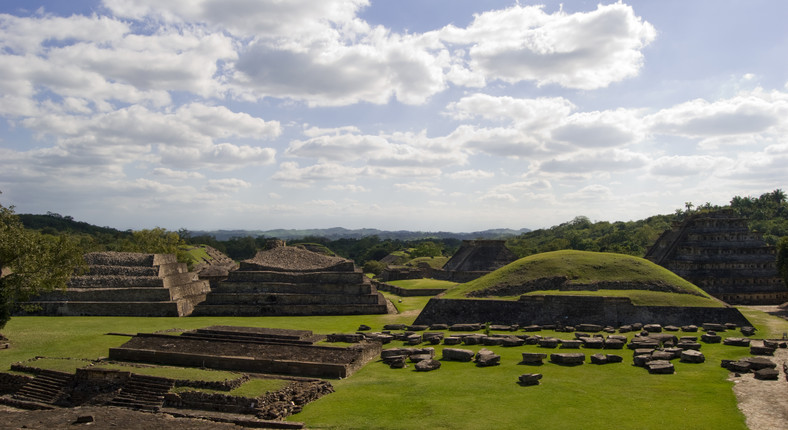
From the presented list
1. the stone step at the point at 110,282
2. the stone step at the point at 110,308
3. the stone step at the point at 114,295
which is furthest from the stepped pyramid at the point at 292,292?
the stone step at the point at 110,282

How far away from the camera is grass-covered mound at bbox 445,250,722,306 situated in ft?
99.9

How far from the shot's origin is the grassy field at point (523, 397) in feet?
43.9

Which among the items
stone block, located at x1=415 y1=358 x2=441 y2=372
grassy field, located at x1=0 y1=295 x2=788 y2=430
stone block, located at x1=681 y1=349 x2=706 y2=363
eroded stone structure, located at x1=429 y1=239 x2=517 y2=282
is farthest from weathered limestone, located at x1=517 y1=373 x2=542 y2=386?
eroded stone structure, located at x1=429 y1=239 x2=517 y2=282

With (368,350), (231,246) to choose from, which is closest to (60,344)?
(368,350)

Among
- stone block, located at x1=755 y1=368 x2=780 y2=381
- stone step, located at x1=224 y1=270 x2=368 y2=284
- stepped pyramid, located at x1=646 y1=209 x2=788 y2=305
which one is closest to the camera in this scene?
stone block, located at x1=755 y1=368 x2=780 y2=381

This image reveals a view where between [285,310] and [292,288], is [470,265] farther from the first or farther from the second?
[285,310]

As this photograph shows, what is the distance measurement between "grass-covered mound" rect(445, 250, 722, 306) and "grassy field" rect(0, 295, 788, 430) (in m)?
8.86

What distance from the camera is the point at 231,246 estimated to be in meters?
115

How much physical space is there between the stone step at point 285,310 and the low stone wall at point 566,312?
5.70 m

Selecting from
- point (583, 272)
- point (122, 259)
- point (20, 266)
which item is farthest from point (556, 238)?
point (20, 266)

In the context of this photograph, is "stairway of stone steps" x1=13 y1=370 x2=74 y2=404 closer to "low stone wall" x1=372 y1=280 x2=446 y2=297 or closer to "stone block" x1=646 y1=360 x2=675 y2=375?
"stone block" x1=646 y1=360 x2=675 y2=375

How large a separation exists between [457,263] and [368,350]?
3823 centimetres

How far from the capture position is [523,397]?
1534 cm

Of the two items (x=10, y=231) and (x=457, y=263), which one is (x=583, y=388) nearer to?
(x=10, y=231)
